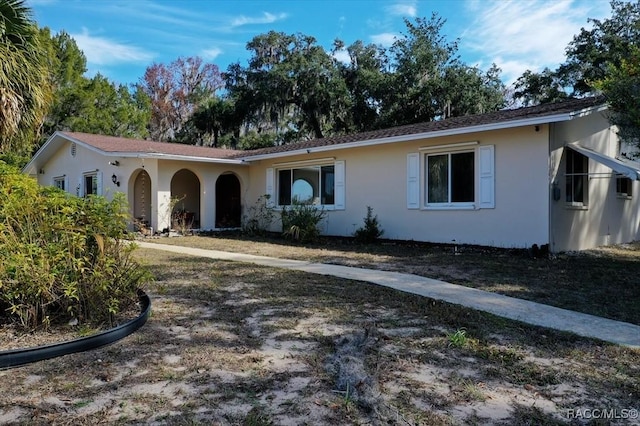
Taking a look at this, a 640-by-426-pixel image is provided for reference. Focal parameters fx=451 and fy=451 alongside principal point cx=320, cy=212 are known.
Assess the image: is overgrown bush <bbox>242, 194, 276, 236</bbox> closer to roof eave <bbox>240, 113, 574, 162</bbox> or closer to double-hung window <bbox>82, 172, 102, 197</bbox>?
roof eave <bbox>240, 113, 574, 162</bbox>

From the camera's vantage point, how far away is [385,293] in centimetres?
589

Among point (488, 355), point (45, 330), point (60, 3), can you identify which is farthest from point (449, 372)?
point (60, 3)

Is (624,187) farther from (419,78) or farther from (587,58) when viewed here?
(419,78)

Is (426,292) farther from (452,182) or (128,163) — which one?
(128,163)

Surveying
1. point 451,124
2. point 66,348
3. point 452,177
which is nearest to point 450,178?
point 452,177

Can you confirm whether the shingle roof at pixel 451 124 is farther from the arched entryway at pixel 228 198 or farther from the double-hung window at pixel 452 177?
the arched entryway at pixel 228 198

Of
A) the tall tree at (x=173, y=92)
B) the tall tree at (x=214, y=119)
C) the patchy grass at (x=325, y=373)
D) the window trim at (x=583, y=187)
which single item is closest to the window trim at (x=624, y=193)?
the window trim at (x=583, y=187)

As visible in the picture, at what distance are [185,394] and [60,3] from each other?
16381 millimetres

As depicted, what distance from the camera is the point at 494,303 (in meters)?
5.48

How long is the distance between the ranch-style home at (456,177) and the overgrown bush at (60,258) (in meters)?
5.32

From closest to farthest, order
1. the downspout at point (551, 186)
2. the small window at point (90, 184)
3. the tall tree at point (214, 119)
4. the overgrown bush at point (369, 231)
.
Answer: the downspout at point (551, 186) → the overgrown bush at point (369, 231) → the small window at point (90, 184) → the tall tree at point (214, 119)

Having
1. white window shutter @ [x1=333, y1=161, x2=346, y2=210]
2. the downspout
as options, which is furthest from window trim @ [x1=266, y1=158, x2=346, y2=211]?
→ the downspout

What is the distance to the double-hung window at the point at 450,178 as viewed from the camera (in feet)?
35.7

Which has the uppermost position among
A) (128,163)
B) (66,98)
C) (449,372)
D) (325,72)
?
(325,72)
